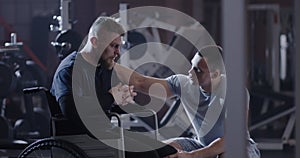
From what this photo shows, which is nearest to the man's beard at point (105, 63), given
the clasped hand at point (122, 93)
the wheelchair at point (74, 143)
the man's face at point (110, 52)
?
the man's face at point (110, 52)

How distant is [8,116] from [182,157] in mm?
3172

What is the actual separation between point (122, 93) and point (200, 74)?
0.44m

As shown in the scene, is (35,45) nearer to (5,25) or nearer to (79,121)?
(5,25)

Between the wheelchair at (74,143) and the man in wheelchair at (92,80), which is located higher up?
the man in wheelchair at (92,80)

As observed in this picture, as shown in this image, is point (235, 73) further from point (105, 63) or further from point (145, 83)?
point (145, 83)

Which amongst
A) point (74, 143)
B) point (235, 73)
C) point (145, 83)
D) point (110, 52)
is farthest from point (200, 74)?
point (235, 73)

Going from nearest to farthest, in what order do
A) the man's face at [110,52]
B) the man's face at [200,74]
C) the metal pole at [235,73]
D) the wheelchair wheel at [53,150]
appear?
the metal pole at [235,73]
the wheelchair wheel at [53,150]
the man's face at [110,52]
the man's face at [200,74]

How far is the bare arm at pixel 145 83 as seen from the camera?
370 centimetres

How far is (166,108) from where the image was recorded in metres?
6.61

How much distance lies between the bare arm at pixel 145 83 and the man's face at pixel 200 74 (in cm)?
21

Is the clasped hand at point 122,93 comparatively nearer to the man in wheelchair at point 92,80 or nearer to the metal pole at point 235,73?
the man in wheelchair at point 92,80

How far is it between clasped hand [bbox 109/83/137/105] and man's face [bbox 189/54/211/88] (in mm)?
347

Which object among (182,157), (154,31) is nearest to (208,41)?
(182,157)

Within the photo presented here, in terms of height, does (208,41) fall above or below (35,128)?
above
